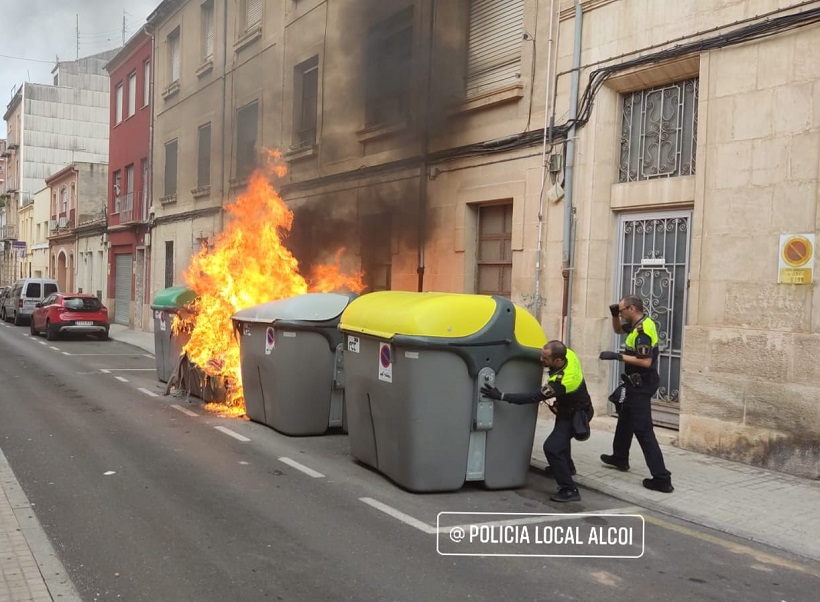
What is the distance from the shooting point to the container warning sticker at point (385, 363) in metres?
5.84

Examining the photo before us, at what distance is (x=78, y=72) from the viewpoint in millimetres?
47688

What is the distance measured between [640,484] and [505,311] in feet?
6.19

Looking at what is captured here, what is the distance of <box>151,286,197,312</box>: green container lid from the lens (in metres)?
10.9

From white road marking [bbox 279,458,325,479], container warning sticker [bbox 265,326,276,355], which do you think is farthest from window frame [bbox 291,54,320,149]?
white road marking [bbox 279,458,325,479]

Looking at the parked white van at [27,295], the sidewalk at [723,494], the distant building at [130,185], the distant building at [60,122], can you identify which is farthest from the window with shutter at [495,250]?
the distant building at [60,122]

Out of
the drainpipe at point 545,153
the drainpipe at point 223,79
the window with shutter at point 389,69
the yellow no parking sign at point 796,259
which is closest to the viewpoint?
the yellow no parking sign at point 796,259

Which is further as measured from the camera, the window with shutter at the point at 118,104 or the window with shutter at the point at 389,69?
the window with shutter at the point at 118,104

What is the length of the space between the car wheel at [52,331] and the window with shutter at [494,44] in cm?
1363

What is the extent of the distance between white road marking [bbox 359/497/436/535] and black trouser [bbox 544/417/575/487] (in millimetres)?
1183

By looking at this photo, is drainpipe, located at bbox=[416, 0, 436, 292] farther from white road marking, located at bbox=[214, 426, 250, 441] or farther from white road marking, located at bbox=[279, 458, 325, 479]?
white road marking, located at bbox=[279, 458, 325, 479]

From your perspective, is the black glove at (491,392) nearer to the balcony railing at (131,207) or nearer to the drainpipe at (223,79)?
the drainpipe at (223,79)

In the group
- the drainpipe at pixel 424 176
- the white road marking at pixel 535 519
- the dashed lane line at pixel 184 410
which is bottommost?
the dashed lane line at pixel 184 410

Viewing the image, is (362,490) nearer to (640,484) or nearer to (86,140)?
(640,484)

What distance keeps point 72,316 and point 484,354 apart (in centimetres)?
1651
